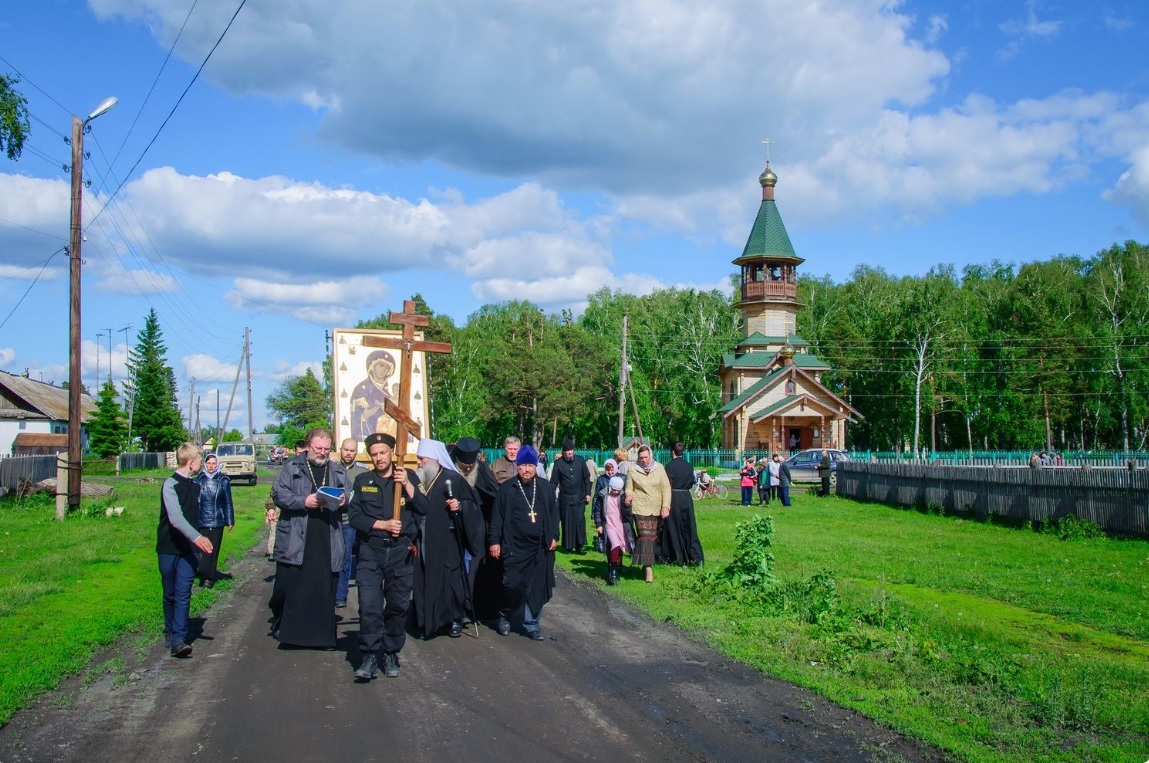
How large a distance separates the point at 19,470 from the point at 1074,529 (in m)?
28.4

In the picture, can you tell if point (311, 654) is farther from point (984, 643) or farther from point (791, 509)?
point (791, 509)

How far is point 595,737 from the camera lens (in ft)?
19.0

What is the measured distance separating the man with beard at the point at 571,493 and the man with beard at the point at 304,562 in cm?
762

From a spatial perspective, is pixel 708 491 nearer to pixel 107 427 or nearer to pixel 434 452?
pixel 434 452

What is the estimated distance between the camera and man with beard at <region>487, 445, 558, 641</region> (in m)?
9.16

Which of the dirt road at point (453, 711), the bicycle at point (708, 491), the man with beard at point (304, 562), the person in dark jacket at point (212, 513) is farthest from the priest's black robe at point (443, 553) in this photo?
the bicycle at point (708, 491)

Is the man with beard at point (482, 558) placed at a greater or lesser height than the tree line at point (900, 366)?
lesser

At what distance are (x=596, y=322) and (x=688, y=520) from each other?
73.8 m

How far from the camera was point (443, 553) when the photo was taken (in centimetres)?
891

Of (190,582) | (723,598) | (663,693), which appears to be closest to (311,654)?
(190,582)

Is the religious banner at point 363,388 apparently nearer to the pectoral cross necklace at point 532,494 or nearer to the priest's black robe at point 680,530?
the priest's black robe at point 680,530

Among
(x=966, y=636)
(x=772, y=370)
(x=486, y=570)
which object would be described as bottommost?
(x=966, y=636)

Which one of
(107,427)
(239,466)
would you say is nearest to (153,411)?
(107,427)

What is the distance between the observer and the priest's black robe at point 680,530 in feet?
45.0
